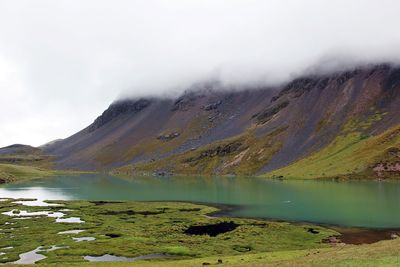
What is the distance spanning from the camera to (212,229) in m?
88.7

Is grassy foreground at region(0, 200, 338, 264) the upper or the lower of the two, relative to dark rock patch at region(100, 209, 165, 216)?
lower

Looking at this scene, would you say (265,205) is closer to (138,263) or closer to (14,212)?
(14,212)

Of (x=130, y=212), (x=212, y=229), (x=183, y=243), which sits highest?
(x=130, y=212)

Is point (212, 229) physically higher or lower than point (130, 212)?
lower

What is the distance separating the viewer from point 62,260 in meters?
58.9

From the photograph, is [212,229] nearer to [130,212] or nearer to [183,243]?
[183,243]

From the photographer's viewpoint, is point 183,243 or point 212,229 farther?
point 212,229

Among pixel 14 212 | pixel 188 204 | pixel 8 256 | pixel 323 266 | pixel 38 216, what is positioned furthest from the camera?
pixel 188 204

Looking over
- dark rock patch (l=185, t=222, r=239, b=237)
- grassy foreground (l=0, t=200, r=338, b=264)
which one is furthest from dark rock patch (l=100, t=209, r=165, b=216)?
dark rock patch (l=185, t=222, r=239, b=237)

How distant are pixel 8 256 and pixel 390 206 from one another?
9547 cm

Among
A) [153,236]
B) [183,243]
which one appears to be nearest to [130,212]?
[153,236]

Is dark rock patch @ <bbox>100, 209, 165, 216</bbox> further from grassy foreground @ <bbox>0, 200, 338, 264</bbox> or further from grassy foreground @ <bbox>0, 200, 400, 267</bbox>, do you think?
grassy foreground @ <bbox>0, 200, 400, 267</bbox>

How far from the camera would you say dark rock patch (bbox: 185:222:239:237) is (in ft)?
278

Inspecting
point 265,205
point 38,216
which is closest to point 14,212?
point 38,216
